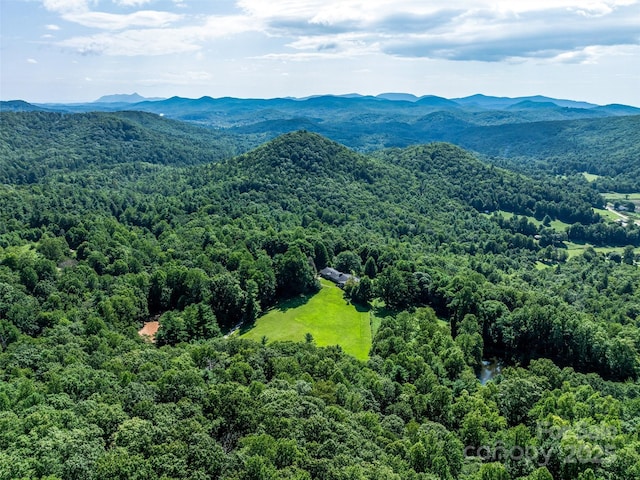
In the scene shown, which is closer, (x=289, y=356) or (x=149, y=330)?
(x=289, y=356)

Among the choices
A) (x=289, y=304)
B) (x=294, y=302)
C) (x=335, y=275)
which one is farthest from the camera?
(x=335, y=275)

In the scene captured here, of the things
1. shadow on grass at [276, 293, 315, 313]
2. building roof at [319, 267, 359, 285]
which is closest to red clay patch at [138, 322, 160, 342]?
shadow on grass at [276, 293, 315, 313]

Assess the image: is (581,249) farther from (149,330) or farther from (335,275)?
(149,330)

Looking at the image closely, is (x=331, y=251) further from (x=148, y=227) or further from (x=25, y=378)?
(x=25, y=378)

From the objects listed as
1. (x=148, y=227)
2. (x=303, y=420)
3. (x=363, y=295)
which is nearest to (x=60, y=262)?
(x=148, y=227)

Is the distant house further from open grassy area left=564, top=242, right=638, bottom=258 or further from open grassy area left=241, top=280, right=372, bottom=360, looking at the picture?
open grassy area left=564, top=242, right=638, bottom=258

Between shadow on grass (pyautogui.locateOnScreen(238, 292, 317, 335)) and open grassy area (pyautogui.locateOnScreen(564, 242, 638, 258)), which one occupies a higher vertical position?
shadow on grass (pyautogui.locateOnScreen(238, 292, 317, 335))

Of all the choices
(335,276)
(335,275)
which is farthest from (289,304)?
(335,275)

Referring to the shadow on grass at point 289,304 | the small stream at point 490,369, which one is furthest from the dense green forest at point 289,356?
the small stream at point 490,369
